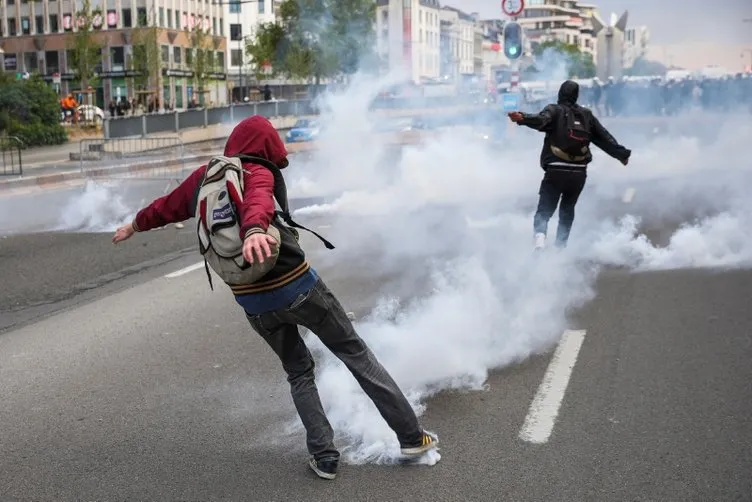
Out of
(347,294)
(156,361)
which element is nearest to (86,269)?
(347,294)

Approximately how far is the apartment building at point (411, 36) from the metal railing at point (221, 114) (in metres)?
1.03

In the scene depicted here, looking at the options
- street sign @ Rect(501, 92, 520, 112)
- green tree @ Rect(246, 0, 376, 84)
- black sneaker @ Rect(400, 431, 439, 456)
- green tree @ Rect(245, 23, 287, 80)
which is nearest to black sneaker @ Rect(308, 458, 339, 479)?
black sneaker @ Rect(400, 431, 439, 456)

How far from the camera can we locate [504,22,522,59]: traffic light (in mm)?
23406

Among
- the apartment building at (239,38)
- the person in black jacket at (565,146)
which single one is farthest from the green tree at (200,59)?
the person in black jacket at (565,146)

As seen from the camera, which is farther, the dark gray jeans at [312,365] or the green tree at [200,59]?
the green tree at [200,59]

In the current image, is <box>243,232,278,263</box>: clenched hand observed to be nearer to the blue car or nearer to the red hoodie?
the red hoodie

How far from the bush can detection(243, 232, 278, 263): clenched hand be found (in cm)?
3557

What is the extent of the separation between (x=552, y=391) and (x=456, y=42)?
26811 millimetres

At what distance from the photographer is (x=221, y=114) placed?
41656 mm

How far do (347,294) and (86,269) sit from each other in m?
3.65

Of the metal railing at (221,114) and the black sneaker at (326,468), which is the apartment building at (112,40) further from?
the black sneaker at (326,468)

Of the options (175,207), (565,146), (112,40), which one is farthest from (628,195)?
(112,40)

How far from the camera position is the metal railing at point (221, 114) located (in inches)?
1011

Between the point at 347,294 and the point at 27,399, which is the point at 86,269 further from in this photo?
the point at 27,399
